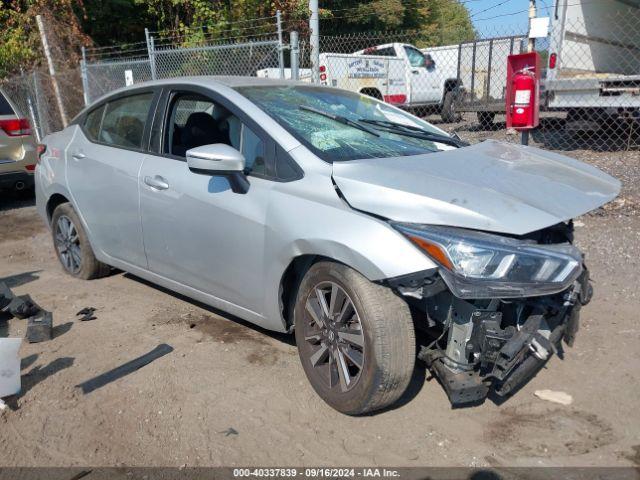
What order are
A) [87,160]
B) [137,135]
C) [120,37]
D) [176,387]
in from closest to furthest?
[176,387] < [137,135] < [87,160] < [120,37]

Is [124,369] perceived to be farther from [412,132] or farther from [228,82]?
[412,132]

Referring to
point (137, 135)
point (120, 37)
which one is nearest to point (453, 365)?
point (137, 135)

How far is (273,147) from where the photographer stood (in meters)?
3.50

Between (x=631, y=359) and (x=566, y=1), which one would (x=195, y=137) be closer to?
(x=631, y=359)

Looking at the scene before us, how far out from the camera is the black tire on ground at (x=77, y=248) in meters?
5.14

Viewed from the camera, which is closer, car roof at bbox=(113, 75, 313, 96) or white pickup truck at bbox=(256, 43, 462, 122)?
car roof at bbox=(113, 75, 313, 96)

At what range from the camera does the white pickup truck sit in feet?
46.4

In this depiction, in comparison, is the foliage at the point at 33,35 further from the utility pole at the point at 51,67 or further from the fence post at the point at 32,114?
the utility pole at the point at 51,67

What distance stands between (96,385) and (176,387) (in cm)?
46

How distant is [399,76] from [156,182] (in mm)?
12689

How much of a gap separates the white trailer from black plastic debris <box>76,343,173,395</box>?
7.83m

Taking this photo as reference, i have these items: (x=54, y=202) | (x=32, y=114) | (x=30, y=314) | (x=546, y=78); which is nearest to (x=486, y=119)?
(x=546, y=78)

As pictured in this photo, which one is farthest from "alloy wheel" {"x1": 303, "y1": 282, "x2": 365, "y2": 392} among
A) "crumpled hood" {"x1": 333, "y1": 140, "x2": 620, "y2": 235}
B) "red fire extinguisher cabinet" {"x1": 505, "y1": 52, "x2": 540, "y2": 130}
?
"red fire extinguisher cabinet" {"x1": 505, "y1": 52, "x2": 540, "y2": 130}

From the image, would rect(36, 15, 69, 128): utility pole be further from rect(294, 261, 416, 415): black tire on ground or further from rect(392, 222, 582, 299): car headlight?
rect(392, 222, 582, 299): car headlight
